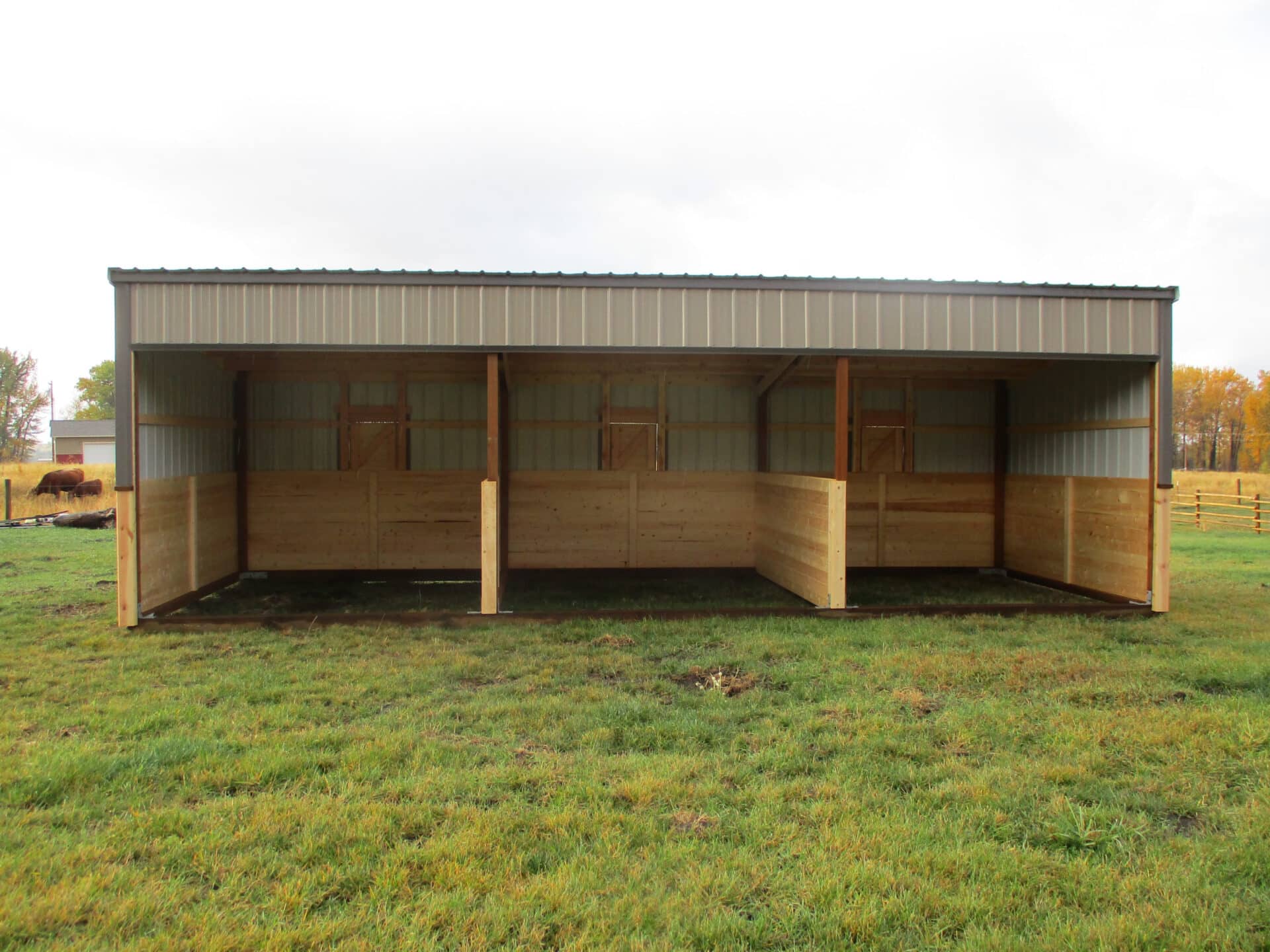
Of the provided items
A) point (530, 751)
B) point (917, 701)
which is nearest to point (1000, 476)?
point (917, 701)

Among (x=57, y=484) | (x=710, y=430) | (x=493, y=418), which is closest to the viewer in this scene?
(x=493, y=418)

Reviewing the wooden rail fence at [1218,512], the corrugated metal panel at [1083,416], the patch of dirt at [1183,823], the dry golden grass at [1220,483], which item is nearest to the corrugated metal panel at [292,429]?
the corrugated metal panel at [1083,416]

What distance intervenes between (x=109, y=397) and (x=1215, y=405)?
84.2m

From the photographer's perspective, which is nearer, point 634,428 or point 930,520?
point 634,428

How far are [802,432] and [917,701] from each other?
6371 millimetres

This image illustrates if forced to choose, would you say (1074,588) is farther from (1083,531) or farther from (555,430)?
(555,430)

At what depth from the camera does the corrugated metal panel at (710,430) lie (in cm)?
1080

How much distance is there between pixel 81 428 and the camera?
1934 inches

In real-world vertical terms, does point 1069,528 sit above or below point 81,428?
below

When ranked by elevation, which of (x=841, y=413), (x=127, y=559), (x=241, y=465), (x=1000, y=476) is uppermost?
(x=841, y=413)

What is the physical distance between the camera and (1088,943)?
2.49m

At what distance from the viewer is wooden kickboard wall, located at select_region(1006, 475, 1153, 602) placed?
8.23 meters

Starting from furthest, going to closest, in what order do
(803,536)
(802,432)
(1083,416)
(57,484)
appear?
(57,484), (802,432), (1083,416), (803,536)

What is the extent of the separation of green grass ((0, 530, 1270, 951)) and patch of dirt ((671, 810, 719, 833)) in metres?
0.02
